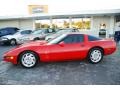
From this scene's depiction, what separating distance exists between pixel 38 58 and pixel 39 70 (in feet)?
1.69

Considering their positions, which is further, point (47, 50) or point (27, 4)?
point (27, 4)

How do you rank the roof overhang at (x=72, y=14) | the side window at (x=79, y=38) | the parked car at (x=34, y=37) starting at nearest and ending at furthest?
the side window at (x=79, y=38) → the parked car at (x=34, y=37) → the roof overhang at (x=72, y=14)

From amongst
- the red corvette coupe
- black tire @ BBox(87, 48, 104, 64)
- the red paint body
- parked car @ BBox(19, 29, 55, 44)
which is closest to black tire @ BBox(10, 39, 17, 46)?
parked car @ BBox(19, 29, 55, 44)

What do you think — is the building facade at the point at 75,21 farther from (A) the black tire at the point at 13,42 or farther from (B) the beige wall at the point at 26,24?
(A) the black tire at the point at 13,42

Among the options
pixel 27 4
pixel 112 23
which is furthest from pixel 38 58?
pixel 27 4

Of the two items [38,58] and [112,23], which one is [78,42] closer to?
[38,58]

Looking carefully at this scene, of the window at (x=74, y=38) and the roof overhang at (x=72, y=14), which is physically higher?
the roof overhang at (x=72, y=14)

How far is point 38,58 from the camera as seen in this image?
22.5 feet

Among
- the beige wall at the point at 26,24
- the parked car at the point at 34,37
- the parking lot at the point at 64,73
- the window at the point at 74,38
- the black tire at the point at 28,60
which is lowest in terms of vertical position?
the parking lot at the point at 64,73

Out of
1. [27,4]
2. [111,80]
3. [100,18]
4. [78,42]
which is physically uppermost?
[27,4]

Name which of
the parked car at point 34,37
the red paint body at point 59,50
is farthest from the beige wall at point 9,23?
the red paint body at point 59,50

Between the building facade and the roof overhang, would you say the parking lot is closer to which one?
the roof overhang

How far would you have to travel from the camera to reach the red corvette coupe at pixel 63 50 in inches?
267

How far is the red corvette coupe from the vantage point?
22.3 ft
